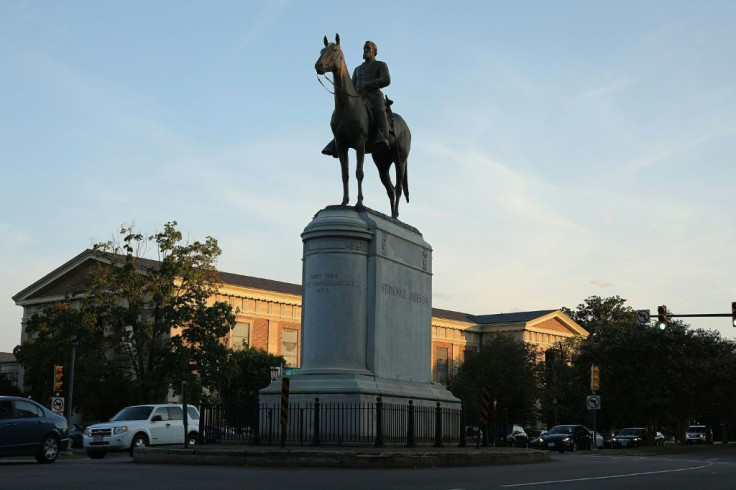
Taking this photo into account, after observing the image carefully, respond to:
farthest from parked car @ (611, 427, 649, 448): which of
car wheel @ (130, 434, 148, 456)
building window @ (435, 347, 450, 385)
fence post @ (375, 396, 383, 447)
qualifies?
fence post @ (375, 396, 383, 447)

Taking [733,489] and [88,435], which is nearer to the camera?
[733,489]

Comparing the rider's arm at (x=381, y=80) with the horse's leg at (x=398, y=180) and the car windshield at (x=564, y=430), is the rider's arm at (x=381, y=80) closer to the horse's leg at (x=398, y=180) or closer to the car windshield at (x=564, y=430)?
the horse's leg at (x=398, y=180)

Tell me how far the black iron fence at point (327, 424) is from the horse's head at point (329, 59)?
789cm

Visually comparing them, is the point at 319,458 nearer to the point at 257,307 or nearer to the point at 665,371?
the point at 665,371

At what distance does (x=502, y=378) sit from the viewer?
273 ft

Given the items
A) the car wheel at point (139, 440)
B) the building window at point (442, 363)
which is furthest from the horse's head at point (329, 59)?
the building window at point (442, 363)

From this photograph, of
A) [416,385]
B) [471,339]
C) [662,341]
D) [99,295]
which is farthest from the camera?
[471,339]

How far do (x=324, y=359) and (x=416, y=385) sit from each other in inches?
126

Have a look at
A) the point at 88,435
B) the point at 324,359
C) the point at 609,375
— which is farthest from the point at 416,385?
the point at 609,375

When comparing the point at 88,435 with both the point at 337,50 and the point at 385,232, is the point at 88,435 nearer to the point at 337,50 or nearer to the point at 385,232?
the point at 385,232

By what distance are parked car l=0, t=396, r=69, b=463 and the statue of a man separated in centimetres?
964

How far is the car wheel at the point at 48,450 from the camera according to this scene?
76.4 ft

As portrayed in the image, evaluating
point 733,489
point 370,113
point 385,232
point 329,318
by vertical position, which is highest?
point 370,113

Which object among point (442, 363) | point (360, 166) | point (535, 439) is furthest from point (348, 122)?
point (442, 363)
